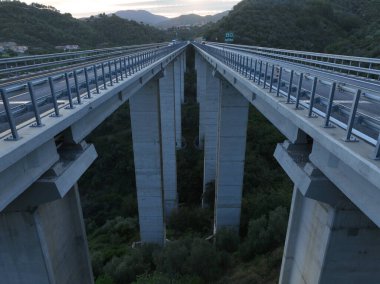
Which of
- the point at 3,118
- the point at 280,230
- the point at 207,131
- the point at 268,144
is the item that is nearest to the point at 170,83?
the point at 207,131

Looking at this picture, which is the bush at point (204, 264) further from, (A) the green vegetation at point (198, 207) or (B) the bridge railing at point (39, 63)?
(B) the bridge railing at point (39, 63)

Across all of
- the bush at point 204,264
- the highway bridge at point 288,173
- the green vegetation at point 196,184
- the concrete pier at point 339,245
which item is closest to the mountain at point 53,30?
the green vegetation at point 196,184

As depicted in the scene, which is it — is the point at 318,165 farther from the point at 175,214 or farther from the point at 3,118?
the point at 175,214

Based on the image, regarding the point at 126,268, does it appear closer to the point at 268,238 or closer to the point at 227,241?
the point at 227,241

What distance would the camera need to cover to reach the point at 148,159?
17219 mm

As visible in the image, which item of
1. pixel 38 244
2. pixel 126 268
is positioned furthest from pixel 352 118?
pixel 126 268

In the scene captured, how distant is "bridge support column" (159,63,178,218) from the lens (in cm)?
2238

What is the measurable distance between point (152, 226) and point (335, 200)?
14284mm

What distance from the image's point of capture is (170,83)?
2444 centimetres

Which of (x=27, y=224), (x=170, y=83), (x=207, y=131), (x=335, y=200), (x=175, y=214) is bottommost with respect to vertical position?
(x=175, y=214)

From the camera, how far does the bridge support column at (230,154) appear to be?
55.2ft

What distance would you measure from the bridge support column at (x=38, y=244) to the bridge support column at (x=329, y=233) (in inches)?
166

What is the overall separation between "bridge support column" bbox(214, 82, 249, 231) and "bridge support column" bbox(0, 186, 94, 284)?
11534 millimetres

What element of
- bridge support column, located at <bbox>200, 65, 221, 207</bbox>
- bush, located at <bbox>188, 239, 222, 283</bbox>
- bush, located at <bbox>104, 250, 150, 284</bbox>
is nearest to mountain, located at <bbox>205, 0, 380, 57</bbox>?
bridge support column, located at <bbox>200, 65, 221, 207</bbox>
